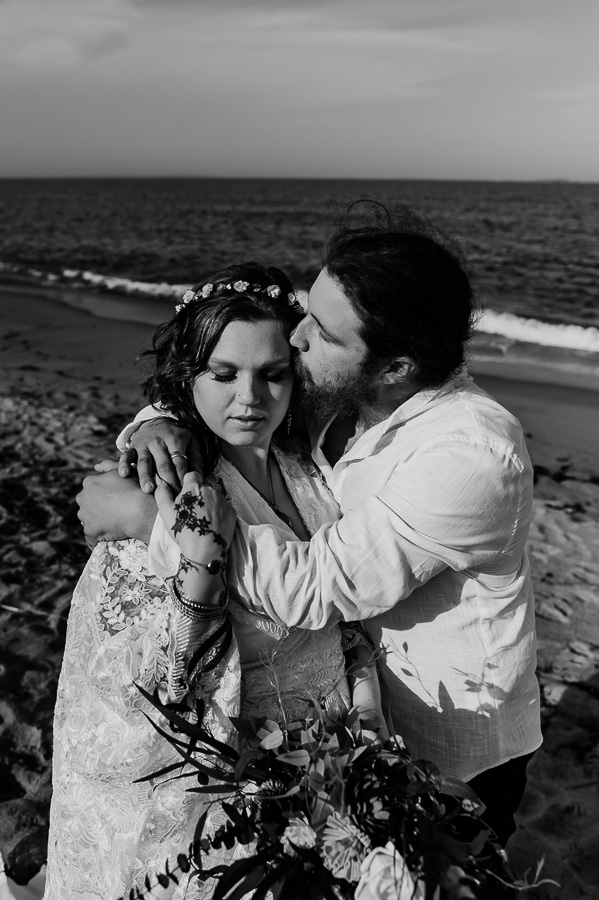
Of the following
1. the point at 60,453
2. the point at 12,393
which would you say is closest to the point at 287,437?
the point at 60,453

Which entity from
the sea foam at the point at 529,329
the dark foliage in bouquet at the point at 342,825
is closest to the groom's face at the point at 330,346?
the dark foliage in bouquet at the point at 342,825

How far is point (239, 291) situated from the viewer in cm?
279

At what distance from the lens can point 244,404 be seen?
2695 millimetres

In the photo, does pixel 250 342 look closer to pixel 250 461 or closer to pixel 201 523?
pixel 250 461

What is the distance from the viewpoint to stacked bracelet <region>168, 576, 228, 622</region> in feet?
6.78

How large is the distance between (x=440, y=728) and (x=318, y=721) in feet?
2.51

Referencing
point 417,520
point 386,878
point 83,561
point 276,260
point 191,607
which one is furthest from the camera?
point 276,260

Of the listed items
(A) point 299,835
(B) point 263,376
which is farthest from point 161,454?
(A) point 299,835

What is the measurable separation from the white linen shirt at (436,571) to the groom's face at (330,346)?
0.21 metres

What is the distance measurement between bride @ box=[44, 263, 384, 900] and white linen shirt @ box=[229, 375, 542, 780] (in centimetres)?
16

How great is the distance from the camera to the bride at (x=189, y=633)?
2.16 m

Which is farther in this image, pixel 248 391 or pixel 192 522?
pixel 248 391

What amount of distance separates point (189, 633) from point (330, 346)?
1.15m

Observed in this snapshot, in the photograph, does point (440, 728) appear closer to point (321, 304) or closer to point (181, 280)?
point (321, 304)
